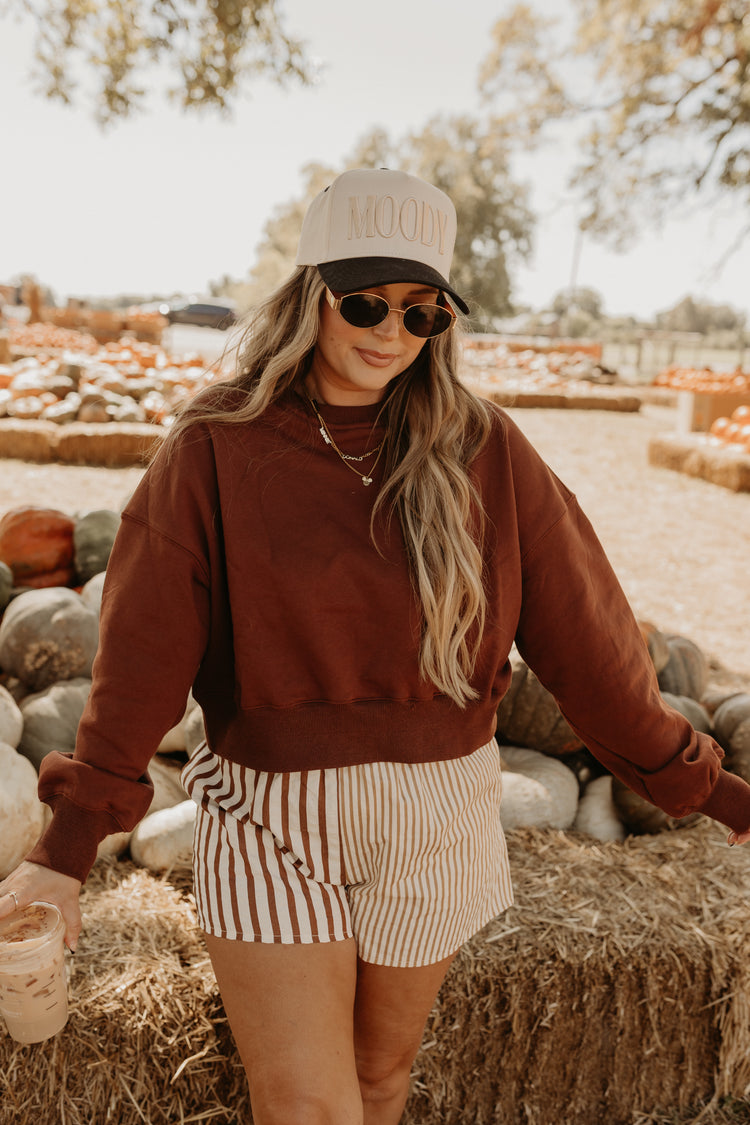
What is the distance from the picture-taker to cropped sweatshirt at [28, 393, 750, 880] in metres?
1.59

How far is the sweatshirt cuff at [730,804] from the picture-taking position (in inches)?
75.6

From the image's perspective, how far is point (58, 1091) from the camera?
2133mm

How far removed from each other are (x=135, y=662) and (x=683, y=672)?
2.71 meters

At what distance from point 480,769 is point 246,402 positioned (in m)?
0.90

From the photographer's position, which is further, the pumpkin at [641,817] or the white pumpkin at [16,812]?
the pumpkin at [641,817]

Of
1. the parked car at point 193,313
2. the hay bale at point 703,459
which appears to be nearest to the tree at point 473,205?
the parked car at point 193,313

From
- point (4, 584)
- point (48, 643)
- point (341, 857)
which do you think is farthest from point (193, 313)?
point (341, 857)

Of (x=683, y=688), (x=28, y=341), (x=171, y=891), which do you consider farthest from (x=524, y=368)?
(x=171, y=891)

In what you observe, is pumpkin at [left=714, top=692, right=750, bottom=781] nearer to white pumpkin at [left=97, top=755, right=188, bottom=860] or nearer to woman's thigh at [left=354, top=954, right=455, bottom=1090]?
woman's thigh at [left=354, top=954, right=455, bottom=1090]

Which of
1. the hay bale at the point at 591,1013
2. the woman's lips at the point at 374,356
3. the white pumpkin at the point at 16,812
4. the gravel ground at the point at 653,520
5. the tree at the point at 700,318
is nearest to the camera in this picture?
the woman's lips at the point at 374,356

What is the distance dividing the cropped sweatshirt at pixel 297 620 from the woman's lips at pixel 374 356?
13cm

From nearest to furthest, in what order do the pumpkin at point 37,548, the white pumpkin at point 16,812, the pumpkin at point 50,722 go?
1. the white pumpkin at point 16,812
2. the pumpkin at point 50,722
3. the pumpkin at point 37,548

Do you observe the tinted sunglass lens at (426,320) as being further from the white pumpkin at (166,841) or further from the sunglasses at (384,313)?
the white pumpkin at (166,841)

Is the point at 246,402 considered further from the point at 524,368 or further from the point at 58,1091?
the point at 524,368
